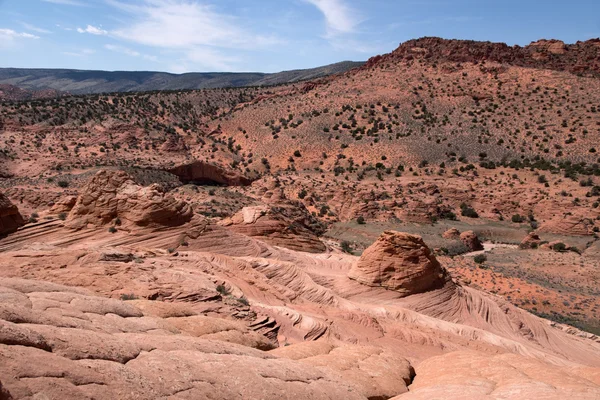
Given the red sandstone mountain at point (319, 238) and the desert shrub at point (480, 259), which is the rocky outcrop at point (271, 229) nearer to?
the red sandstone mountain at point (319, 238)

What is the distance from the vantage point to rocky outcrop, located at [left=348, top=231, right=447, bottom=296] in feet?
62.9

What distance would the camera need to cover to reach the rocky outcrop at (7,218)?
16766 millimetres

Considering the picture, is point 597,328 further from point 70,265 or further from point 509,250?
point 70,265

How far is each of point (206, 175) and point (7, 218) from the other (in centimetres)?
3440

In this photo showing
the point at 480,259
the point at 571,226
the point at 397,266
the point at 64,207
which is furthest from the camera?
the point at 571,226

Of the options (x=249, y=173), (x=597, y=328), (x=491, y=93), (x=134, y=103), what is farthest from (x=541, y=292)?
(x=134, y=103)

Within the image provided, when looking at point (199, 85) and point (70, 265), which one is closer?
point (70, 265)

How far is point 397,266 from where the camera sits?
63.2 feet

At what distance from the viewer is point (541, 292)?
27.5m

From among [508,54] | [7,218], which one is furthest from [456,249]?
[508,54]

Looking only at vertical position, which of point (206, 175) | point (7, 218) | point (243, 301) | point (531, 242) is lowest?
point (531, 242)

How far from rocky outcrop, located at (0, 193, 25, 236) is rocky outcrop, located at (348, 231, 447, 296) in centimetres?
1293

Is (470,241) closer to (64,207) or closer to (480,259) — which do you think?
(480,259)

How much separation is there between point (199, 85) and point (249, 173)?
148 m
